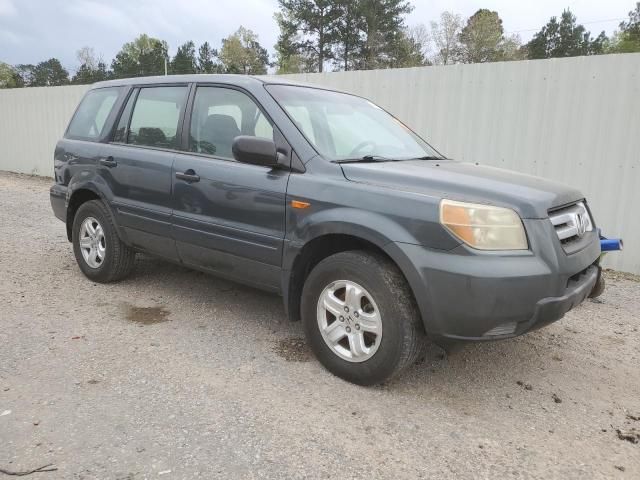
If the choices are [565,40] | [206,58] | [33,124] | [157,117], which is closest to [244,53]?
[206,58]

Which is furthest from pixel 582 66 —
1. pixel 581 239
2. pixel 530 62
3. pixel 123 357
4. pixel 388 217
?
pixel 123 357

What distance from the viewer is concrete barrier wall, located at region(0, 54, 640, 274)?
5910mm

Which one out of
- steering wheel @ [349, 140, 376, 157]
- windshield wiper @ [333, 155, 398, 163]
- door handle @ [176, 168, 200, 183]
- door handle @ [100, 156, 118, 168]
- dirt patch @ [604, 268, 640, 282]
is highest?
steering wheel @ [349, 140, 376, 157]

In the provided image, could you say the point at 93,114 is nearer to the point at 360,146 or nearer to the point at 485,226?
the point at 360,146

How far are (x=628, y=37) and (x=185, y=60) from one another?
5136 cm

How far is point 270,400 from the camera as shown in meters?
2.99

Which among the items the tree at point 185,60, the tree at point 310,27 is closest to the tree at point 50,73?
the tree at point 185,60

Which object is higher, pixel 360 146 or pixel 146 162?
pixel 360 146

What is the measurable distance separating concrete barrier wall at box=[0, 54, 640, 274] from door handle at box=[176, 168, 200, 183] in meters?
4.29

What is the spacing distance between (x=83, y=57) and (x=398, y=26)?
4405 centimetres

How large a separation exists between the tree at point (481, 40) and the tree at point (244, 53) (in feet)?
94.6

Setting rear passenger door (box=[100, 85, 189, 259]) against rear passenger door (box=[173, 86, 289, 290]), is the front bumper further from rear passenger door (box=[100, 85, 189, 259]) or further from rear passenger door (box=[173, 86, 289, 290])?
rear passenger door (box=[100, 85, 189, 259])

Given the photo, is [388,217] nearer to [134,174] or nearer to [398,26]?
[134,174]

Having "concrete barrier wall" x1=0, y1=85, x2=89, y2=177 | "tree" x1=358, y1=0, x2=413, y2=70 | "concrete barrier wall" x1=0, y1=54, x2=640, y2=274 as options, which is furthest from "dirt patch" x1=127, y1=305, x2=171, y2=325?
"tree" x1=358, y1=0, x2=413, y2=70
